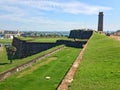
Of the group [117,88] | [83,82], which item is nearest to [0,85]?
[83,82]

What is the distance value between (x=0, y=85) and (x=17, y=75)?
2.64 meters

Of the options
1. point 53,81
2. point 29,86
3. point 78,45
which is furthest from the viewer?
point 78,45

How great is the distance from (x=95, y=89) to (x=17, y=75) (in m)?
8.96

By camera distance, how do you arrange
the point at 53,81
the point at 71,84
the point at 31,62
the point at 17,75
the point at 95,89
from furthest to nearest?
1. the point at 31,62
2. the point at 17,75
3. the point at 53,81
4. the point at 71,84
5. the point at 95,89

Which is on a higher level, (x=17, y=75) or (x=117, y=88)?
(x=117, y=88)

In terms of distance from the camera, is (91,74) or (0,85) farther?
(0,85)

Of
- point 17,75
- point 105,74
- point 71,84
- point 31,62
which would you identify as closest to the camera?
point 71,84

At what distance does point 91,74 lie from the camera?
959 cm

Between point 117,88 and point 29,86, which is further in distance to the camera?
point 29,86

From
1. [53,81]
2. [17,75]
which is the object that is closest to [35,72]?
[17,75]

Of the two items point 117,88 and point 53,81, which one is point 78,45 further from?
point 117,88

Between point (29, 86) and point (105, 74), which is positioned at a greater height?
point (105, 74)

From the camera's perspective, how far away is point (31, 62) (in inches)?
806

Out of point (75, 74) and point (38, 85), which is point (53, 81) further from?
point (75, 74)
